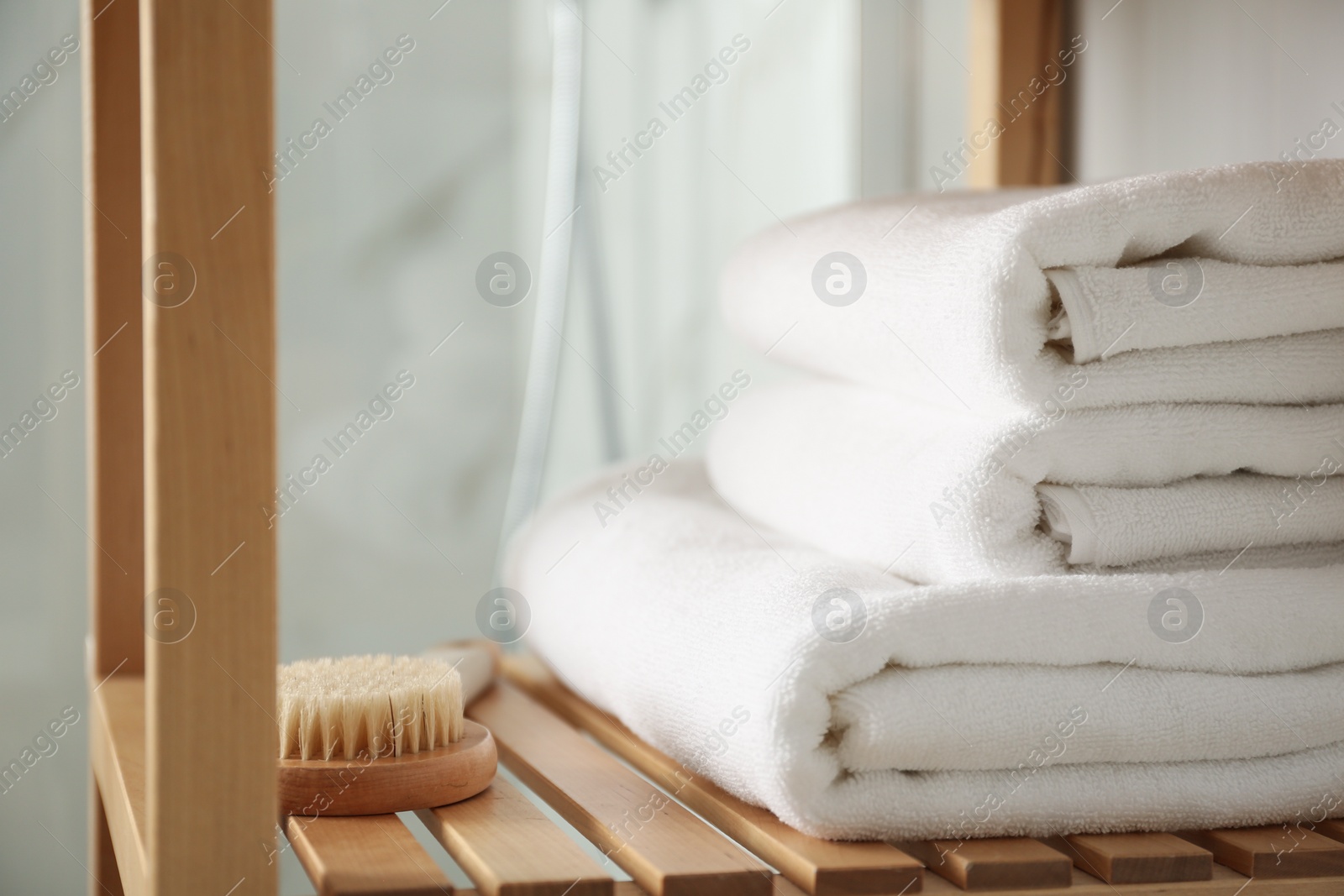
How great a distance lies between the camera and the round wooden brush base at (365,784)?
0.45 meters

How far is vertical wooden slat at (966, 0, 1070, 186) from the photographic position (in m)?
0.86

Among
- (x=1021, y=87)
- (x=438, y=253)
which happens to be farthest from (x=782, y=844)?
(x=438, y=253)

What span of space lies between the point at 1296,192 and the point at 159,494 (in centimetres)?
41

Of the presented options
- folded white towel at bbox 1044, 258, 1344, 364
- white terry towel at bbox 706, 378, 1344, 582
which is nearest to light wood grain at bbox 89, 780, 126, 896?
white terry towel at bbox 706, 378, 1344, 582

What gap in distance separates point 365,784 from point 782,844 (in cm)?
16

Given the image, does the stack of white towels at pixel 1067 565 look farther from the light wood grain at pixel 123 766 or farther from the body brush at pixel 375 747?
the light wood grain at pixel 123 766

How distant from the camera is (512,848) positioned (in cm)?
40

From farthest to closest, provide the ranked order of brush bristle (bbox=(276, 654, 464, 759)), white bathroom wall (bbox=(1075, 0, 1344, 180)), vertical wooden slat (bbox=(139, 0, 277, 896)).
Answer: white bathroom wall (bbox=(1075, 0, 1344, 180)), brush bristle (bbox=(276, 654, 464, 759)), vertical wooden slat (bbox=(139, 0, 277, 896))

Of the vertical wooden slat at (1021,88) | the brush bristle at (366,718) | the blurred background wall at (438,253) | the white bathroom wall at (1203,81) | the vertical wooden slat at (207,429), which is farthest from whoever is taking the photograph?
the blurred background wall at (438,253)

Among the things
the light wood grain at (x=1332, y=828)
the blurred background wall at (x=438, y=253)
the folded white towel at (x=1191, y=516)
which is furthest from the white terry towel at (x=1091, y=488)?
the blurred background wall at (x=438, y=253)

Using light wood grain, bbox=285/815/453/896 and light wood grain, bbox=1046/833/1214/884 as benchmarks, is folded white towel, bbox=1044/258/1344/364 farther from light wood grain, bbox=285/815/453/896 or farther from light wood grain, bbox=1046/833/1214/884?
light wood grain, bbox=285/815/453/896

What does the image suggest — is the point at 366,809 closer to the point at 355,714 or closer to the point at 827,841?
the point at 355,714

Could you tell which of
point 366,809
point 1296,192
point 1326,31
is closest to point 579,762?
point 366,809

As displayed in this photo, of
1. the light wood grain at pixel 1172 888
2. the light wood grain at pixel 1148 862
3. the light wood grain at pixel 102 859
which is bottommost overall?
the light wood grain at pixel 102 859
